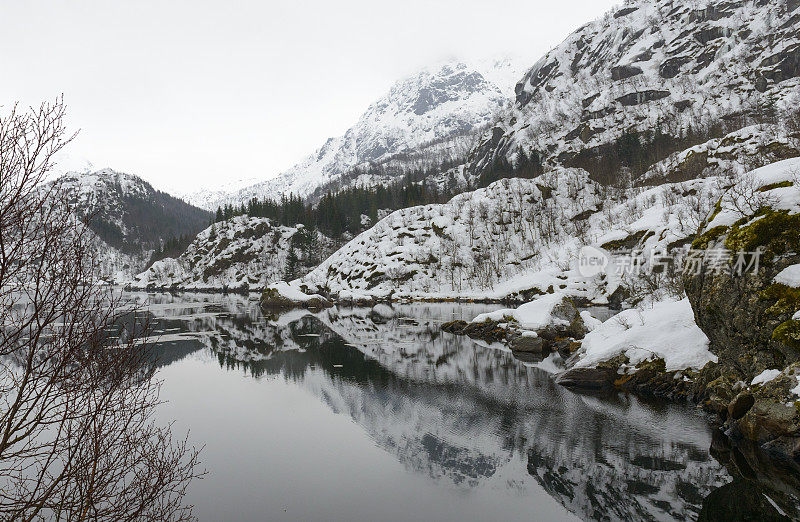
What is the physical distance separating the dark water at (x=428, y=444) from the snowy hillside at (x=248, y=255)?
107907 millimetres

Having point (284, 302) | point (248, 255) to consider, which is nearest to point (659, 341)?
point (284, 302)

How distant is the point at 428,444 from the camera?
53.6ft

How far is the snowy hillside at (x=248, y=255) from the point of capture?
136125 mm

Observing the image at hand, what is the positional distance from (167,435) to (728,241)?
24206 millimetres

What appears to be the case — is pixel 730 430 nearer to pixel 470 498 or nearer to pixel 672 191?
pixel 470 498

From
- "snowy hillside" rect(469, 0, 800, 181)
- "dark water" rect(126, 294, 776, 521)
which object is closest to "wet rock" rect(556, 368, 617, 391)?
"dark water" rect(126, 294, 776, 521)

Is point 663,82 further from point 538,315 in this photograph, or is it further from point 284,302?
point 538,315

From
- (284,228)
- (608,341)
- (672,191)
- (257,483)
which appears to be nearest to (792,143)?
(672,191)

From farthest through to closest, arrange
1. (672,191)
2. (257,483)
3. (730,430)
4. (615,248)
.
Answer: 1. (672,191)
2. (615,248)
3. (730,430)
4. (257,483)

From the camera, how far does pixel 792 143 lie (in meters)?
83.6

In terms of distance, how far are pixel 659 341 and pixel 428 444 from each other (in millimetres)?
14515

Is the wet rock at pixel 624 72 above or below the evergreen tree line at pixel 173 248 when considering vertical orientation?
above

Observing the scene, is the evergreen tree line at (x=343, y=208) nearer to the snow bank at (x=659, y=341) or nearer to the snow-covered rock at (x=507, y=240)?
the snow-covered rock at (x=507, y=240)

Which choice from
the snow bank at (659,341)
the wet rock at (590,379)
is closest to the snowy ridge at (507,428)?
the wet rock at (590,379)
